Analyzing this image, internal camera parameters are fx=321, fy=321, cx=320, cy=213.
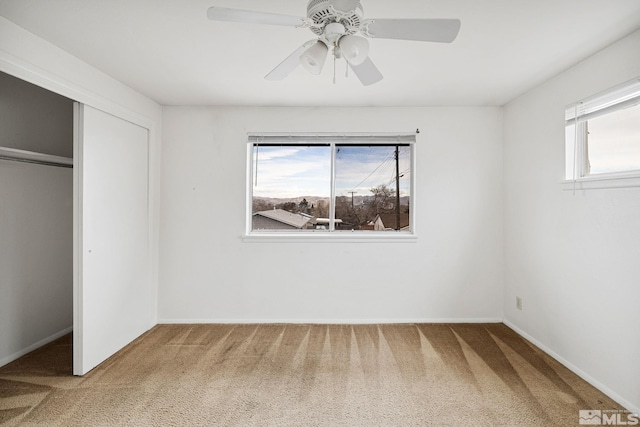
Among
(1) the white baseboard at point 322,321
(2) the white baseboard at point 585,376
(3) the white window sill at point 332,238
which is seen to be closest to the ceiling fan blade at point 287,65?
(3) the white window sill at point 332,238

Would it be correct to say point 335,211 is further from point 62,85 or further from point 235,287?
point 62,85

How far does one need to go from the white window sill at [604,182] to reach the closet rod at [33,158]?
14.3 feet

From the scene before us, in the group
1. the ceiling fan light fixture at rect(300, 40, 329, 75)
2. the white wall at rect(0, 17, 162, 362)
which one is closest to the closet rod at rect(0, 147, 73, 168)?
the white wall at rect(0, 17, 162, 362)

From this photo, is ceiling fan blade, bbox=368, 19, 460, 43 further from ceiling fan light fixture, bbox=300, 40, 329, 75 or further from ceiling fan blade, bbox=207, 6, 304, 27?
ceiling fan blade, bbox=207, 6, 304, 27

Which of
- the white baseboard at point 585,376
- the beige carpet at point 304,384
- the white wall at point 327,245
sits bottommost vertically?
the beige carpet at point 304,384

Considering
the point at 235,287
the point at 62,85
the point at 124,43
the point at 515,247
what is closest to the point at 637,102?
the point at 515,247

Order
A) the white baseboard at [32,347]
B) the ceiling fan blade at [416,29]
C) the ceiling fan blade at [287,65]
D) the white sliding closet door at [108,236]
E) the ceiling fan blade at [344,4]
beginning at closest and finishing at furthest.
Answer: the ceiling fan blade at [344,4] → the ceiling fan blade at [416,29] → the ceiling fan blade at [287,65] → the white sliding closet door at [108,236] → the white baseboard at [32,347]

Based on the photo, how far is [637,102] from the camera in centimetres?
204

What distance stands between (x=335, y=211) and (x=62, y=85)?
2558mm

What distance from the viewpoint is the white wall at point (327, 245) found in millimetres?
3459

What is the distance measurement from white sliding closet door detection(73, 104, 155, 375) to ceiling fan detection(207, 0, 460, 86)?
183 centimetres

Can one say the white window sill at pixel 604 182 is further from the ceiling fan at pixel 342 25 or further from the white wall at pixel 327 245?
the ceiling fan at pixel 342 25

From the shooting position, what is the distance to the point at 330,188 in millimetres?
3586

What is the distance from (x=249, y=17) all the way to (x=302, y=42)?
849mm
